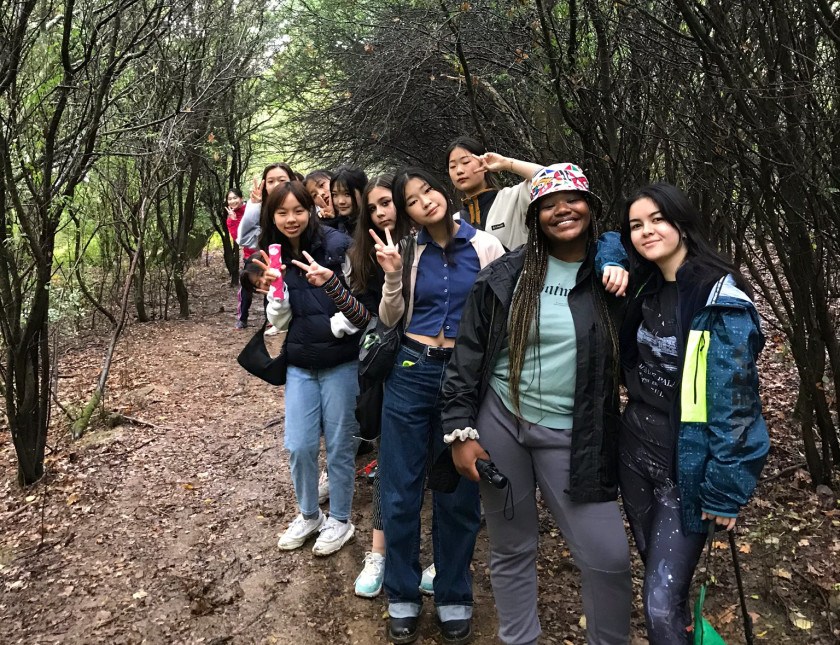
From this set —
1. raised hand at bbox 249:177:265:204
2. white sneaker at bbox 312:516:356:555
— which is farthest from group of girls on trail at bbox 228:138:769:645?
raised hand at bbox 249:177:265:204

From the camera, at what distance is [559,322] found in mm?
2152

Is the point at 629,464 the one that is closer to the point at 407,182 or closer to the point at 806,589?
the point at 407,182

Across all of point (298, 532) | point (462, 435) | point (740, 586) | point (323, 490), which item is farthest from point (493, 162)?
point (323, 490)

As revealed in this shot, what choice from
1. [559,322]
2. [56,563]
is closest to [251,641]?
[56,563]

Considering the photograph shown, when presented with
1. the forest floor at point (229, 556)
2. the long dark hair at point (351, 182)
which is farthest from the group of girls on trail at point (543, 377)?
the long dark hair at point (351, 182)

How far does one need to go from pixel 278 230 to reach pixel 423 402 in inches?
50.3

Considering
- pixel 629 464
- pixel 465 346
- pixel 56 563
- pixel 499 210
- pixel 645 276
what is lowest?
pixel 56 563

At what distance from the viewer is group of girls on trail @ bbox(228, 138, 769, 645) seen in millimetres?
1891

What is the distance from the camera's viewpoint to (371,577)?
3162 millimetres

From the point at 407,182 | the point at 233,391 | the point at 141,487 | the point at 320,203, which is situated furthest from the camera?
the point at 233,391

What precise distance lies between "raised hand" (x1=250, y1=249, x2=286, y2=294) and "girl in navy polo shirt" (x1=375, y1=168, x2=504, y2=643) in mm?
760

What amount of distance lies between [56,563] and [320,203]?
2806 mm

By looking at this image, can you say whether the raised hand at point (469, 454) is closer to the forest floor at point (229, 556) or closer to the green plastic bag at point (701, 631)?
the green plastic bag at point (701, 631)

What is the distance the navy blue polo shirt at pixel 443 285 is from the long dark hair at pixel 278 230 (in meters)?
0.82
